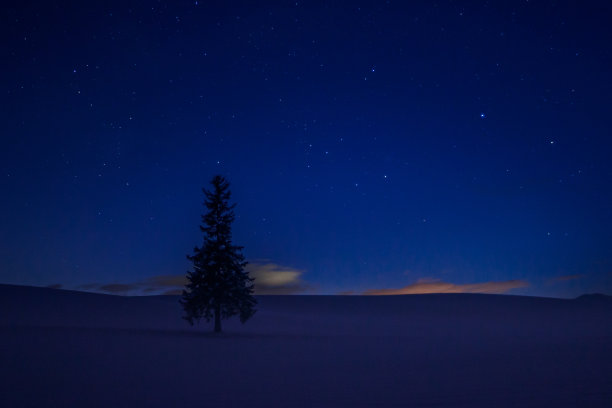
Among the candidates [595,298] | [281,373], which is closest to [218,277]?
[281,373]

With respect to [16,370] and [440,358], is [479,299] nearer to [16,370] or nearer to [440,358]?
[440,358]

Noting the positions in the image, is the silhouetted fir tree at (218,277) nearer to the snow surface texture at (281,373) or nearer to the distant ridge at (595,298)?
the snow surface texture at (281,373)

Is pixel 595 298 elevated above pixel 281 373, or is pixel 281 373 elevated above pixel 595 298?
pixel 281 373

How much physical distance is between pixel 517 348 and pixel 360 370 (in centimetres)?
1001

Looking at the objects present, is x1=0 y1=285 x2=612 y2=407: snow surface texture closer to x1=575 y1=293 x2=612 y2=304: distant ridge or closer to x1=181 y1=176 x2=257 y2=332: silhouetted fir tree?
x1=181 y1=176 x2=257 y2=332: silhouetted fir tree

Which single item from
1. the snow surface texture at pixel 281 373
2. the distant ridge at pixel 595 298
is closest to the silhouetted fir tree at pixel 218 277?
the snow surface texture at pixel 281 373

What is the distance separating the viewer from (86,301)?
154ft

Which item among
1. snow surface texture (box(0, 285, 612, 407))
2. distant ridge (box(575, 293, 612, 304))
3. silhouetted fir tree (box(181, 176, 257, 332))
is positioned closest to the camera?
snow surface texture (box(0, 285, 612, 407))

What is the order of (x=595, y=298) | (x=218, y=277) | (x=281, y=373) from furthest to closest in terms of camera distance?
(x=595, y=298) < (x=218, y=277) < (x=281, y=373)

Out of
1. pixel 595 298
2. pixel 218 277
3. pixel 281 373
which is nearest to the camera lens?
pixel 281 373

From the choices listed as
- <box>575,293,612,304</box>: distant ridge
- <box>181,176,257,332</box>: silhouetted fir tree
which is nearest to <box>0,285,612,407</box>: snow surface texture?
<box>181,176,257,332</box>: silhouetted fir tree

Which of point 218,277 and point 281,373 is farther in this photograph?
point 218,277

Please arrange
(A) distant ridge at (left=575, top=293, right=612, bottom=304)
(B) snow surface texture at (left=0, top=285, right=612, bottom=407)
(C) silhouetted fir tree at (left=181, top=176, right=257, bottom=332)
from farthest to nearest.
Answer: (A) distant ridge at (left=575, top=293, right=612, bottom=304)
(C) silhouetted fir tree at (left=181, top=176, right=257, bottom=332)
(B) snow surface texture at (left=0, top=285, right=612, bottom=407)

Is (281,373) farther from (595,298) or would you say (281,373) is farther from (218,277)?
(595,298)
